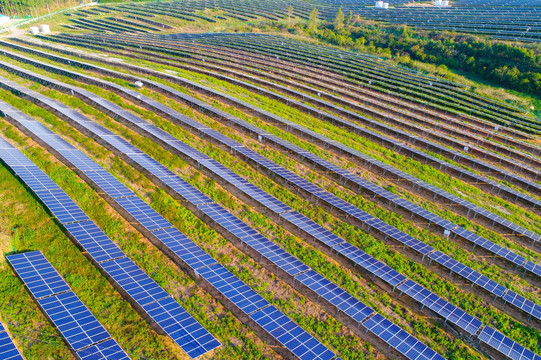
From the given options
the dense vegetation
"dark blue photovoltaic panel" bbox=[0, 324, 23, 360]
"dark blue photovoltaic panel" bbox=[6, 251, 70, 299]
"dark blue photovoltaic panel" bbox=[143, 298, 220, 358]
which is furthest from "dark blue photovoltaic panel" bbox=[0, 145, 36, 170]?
the dense vegetation

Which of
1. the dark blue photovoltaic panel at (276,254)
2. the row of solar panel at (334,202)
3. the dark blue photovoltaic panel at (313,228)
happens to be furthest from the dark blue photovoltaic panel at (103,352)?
the dark blue photovoltaic panel at (313,228)

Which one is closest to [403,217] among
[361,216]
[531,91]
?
[361,216]

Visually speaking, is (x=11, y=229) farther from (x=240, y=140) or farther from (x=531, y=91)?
(x=531, y=91)

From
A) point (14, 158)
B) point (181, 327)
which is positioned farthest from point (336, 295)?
point (14, 158)

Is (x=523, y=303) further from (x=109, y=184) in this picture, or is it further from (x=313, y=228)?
(x=109, y=184)

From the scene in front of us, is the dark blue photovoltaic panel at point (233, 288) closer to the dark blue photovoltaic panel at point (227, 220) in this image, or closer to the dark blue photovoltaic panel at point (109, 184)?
the dark blue photovoltaic panel at point (227, 220)
